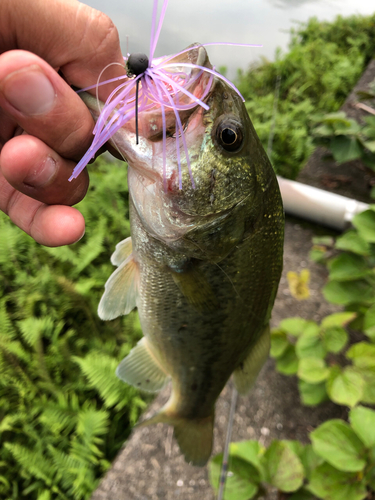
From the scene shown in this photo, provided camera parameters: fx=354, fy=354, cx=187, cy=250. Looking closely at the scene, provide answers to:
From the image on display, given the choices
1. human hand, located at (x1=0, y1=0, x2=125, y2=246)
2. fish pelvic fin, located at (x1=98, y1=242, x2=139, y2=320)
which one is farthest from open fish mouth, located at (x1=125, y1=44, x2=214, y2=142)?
fish pelvic fin, located at (x1=98, y1=242, x2=139, y2=320)

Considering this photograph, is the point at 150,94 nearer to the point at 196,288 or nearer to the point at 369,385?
the point at 196,288

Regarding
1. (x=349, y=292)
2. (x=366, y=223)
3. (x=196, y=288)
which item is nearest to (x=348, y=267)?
(x=349, y=292)

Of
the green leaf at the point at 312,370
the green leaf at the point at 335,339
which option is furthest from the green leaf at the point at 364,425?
the green leaf at the point at 335,339

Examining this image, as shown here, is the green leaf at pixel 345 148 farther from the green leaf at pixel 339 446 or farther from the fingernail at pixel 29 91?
the fingernail at pixel 29 91

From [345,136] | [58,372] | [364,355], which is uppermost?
[345,136]

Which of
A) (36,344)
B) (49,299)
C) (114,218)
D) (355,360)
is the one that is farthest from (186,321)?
(114,218)

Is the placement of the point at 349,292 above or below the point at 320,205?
above

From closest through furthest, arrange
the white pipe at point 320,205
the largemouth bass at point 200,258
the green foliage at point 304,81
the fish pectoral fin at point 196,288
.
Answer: the largemouth bass at point 200,258, the fish pectoral fin at point 196,288, the white pipe at point 320,205, the green foliage at point 304,81
